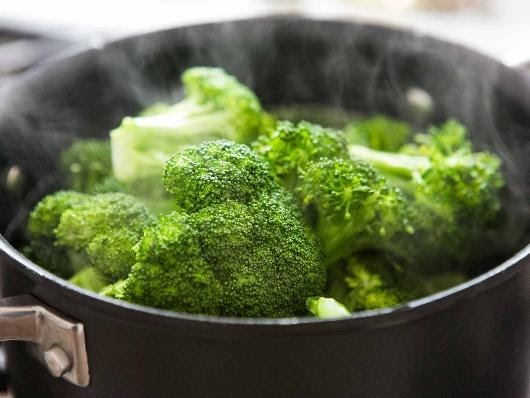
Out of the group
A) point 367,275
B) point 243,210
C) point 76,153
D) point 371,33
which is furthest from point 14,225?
point 371,33

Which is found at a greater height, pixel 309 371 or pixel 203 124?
pixel 203 124

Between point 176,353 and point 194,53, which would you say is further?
point 194,53

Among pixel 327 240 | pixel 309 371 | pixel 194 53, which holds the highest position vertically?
pixel 194 53

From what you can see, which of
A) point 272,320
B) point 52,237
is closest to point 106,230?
point 52,237

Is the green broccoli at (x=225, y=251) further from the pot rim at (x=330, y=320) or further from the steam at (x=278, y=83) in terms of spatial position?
the steam at (x=278, y=83)

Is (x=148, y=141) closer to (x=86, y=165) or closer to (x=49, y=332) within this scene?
(x=86, y=165)

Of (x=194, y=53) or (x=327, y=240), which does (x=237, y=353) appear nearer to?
(x=327, y=240)

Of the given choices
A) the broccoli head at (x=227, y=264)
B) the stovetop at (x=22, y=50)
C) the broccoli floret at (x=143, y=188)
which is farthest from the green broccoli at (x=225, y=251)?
the stovetop at (x=22, y=50)

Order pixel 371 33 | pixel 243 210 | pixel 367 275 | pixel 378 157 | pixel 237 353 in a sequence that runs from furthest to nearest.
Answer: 1. pixel 371 33
2. pixel 378 157
3. pixel 367 275
4. pixel 243 210
5. pixel 237 353

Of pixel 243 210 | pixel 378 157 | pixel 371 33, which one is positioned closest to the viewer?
pixel 243 210
